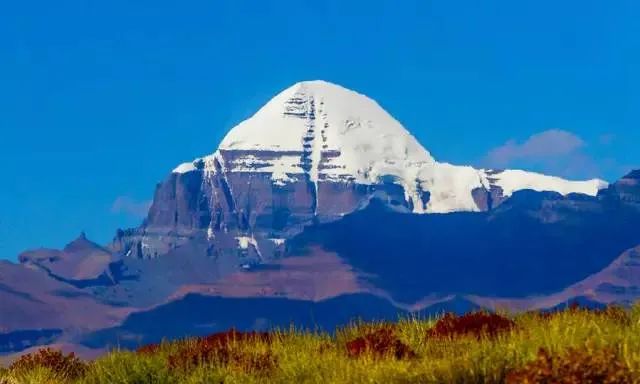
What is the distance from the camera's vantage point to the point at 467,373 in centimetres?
1830

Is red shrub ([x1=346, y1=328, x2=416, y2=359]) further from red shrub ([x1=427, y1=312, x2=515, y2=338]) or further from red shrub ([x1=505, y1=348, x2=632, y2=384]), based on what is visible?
red shrub ([x1=505, y1=348, x2=632, y2=384])

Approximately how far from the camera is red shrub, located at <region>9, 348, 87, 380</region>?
2600 cm

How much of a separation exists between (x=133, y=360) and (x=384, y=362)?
6.42m

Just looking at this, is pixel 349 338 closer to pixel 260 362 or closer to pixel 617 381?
pixel 260 362

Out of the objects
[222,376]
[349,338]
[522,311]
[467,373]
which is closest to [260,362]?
[222,376]

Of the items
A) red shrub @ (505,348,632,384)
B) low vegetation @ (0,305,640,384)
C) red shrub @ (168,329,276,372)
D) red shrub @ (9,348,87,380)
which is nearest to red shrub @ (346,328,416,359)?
low vegetation @ (0,305,640,384)

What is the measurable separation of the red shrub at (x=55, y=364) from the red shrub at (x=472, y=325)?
851 centimetres

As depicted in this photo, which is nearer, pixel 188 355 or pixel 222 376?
pixel 222 376

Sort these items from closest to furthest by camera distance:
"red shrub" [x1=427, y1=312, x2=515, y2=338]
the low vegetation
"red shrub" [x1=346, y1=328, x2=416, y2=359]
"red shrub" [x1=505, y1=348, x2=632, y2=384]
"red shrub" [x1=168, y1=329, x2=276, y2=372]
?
1. "red shrub" [x1=505, y1=348, x2=632, y2=384]
2. the low vegetation
3. "red shrub" [x1=346, y1=328, x2=416, y2=359]
4. "red shrub" [x1=168, y1=329, x2=276, y2=372]
5. "red shrub" [x1=427, y1=312, x2=515, y2=338]

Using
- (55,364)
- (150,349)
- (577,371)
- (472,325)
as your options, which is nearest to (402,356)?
(472,325)

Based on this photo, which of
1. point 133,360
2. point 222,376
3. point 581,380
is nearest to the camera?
point 581,380

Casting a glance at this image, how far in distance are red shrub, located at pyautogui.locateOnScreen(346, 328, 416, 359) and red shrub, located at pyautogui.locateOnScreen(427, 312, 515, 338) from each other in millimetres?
1548

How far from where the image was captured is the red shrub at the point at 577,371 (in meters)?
15.3

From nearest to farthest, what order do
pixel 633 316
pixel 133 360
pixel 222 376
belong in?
pixel 222 376, pixel 133 360, pixel 633 316
